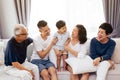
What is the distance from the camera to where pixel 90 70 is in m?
3.10

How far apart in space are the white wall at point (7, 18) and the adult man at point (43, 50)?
3.57 feet

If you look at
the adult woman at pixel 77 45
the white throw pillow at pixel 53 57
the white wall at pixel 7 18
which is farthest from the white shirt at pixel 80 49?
the white wall at pixel 7 18

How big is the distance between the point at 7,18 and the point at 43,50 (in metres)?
1.33

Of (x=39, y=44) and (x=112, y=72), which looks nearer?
(x=112, y=72)

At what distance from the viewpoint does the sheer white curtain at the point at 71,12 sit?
427cm

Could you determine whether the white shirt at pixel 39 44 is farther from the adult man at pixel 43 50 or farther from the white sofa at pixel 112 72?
the white sofa at pixel 112 72

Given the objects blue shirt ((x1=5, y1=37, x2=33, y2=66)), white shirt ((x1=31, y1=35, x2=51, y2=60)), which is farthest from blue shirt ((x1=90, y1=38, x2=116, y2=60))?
blue shirt ((x1=5, y1=37, x2=33, y2=66))

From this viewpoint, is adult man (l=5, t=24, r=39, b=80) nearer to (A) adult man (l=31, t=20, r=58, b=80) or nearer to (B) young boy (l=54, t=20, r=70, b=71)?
(A) adult man (l=31, t=20, r=58, b=80)

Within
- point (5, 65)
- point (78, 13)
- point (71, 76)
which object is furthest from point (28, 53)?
point (78, 13)

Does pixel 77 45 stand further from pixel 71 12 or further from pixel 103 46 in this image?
pixel 71 12

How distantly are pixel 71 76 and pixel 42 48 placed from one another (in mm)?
583

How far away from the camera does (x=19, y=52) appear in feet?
10.0

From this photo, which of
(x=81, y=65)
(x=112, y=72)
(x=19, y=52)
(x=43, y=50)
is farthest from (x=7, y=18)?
(x=112, y=72)

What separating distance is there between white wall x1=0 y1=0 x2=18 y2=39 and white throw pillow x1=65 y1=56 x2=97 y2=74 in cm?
161
